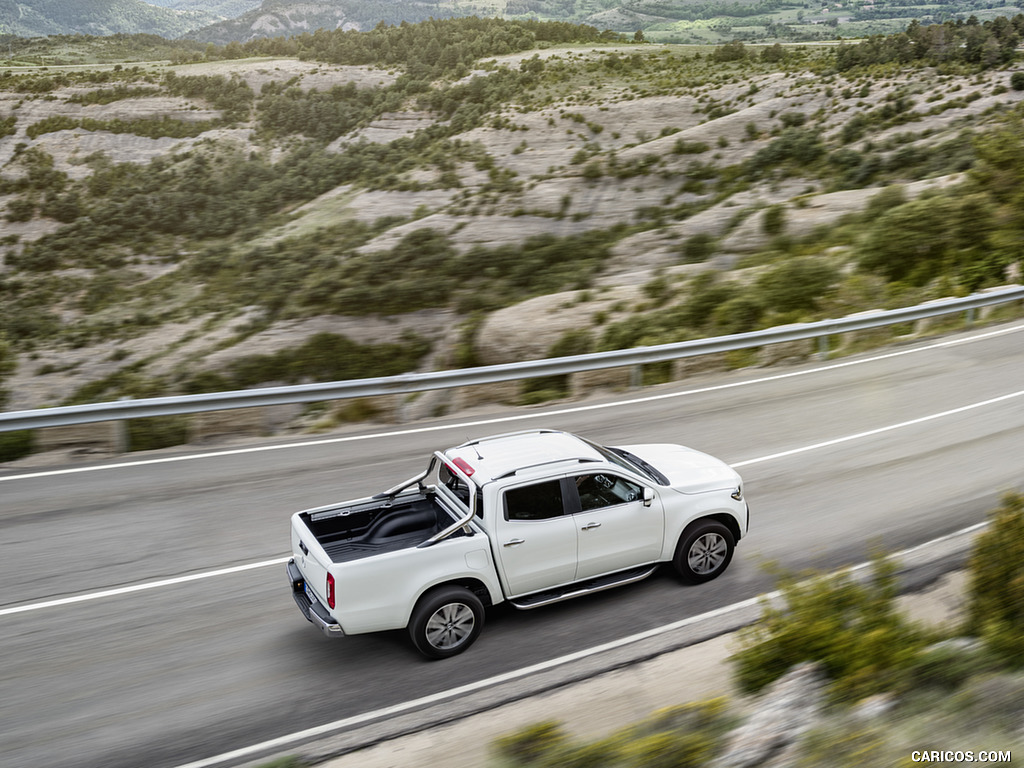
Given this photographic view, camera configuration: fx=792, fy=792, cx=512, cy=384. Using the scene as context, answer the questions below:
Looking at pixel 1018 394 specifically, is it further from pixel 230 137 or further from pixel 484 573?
pixel 230 137

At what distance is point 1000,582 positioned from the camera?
5.75 metres

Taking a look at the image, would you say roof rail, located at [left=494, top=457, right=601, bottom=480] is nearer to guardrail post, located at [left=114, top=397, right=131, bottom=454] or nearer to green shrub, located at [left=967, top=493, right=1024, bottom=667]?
green shrub, located at [left=967, top=493, right=1024, bottom=667]

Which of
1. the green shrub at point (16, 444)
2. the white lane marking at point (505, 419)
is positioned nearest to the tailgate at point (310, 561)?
the white lane marking at point (505, 419)

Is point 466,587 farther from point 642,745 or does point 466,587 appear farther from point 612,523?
point 642,745

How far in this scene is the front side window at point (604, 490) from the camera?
6914mm

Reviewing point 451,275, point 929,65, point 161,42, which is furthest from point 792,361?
point 161,42

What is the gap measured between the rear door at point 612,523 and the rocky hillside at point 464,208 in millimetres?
6864

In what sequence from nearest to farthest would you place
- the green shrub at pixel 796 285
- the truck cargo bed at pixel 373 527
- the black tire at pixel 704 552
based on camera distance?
1. the truck cargo bed at pixel 373 527
2. the black tire at pixel 704 552
3. the green shrub at pixel 796 285

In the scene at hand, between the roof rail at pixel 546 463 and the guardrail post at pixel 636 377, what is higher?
the guardrail post at pixel 636 377

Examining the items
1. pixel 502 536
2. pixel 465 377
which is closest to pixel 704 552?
pixel 502 536

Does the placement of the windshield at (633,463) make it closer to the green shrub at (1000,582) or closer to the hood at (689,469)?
the hood at (689,469)

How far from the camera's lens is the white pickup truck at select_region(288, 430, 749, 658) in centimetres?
621

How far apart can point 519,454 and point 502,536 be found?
0.87m

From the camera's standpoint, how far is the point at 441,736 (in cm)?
567
